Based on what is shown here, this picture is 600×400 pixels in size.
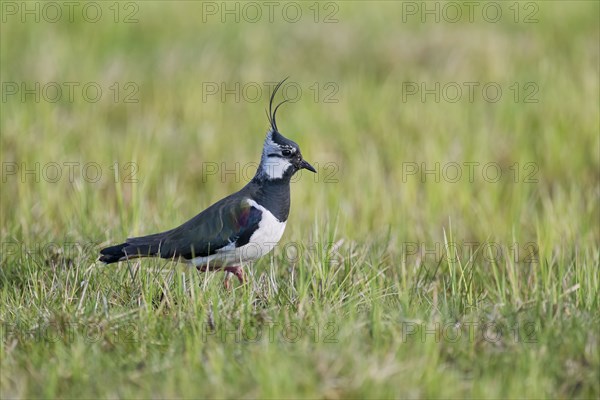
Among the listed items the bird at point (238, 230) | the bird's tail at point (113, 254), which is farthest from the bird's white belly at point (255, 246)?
the bird's tail at point (113, 254)

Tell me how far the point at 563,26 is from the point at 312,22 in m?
2.58

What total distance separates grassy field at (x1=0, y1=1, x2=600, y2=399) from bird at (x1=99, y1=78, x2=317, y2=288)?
112mm

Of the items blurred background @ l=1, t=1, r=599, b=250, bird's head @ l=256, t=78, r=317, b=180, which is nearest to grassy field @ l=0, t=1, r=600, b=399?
blurred background @ l=1, t=1, r=599, b=250

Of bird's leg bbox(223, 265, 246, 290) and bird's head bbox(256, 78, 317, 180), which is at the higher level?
bird's head bbox(256, 78, 317, 180)

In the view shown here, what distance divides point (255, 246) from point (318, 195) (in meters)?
2.04

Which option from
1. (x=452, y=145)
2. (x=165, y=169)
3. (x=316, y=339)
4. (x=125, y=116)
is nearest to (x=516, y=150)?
(x=452, y=145)

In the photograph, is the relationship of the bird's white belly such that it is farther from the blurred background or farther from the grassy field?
the blurred background

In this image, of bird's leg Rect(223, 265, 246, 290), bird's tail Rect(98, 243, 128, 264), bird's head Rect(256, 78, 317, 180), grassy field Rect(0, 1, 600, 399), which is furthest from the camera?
bird's head Rect(256, 78, 317, 180)

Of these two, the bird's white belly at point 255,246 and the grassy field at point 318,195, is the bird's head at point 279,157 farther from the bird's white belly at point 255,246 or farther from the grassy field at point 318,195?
the grassy field at point 318,195

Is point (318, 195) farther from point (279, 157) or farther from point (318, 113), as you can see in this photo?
point (279, 157)

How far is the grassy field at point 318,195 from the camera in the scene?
3.62 meters

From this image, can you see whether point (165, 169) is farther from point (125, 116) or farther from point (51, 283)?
point (51, 283)

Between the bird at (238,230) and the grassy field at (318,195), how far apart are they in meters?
0.11

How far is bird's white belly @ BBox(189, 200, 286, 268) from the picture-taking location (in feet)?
15.2
